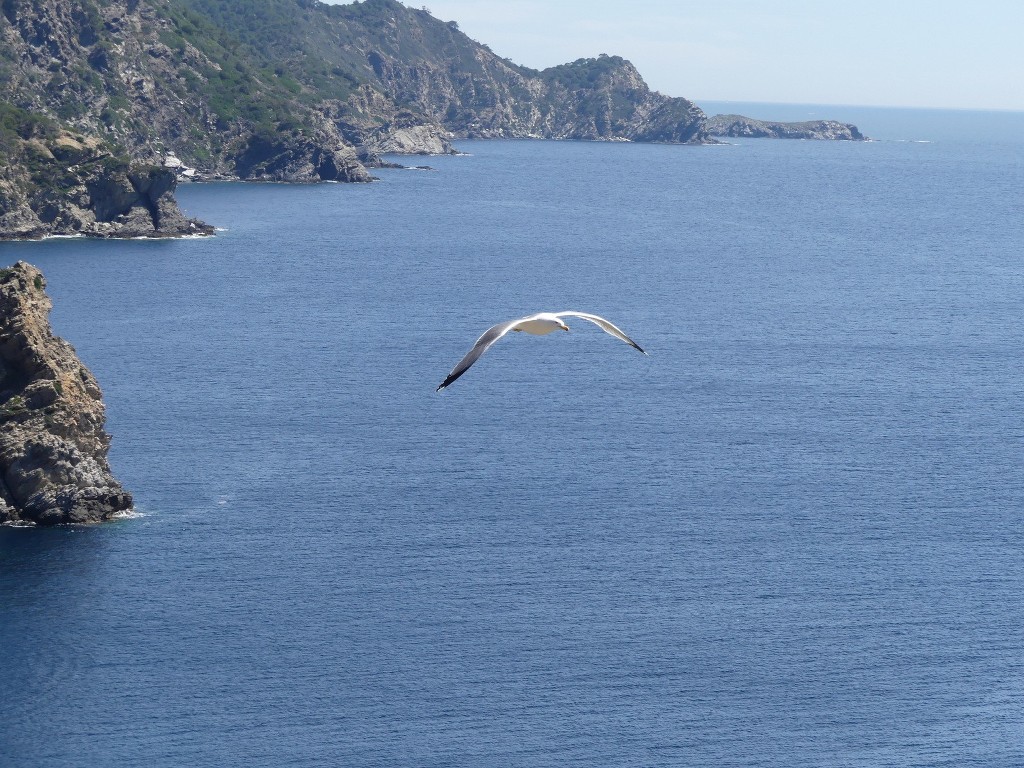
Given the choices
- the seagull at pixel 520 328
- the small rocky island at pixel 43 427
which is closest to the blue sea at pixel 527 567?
the small rocky island at pixel 43 427

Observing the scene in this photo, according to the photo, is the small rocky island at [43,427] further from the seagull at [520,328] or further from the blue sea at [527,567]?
the seagull at [520,328]

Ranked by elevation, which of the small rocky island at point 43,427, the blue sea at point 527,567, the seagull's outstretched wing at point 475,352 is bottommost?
the blue sea at point 527,567

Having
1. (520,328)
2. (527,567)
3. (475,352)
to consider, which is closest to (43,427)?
(527,567)

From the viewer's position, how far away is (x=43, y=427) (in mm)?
103812

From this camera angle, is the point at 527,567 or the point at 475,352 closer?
the point at 475,352

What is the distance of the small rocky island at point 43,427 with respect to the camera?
10356 centimetres

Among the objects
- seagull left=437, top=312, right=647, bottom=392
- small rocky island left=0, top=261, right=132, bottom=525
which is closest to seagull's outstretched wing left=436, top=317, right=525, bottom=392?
seagull left=437, top=312, right=647, bottom=392

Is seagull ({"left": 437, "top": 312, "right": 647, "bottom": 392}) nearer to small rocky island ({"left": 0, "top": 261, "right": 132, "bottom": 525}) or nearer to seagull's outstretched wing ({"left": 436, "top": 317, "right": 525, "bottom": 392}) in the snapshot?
seagull's outstretched wing ({"left": 436, "top": 317, "right": 525, "bottom": 392})

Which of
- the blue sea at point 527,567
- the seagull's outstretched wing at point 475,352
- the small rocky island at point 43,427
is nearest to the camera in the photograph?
the seagull's outstretched wing at point 475,352

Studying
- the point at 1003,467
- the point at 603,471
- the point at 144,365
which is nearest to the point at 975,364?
the point at 1003,467

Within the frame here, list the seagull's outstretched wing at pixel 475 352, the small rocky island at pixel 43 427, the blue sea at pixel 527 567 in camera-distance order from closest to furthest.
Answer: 1. the seagull's outstretched wing at pixel 475 352
2. the blue sea at pixel 527 567
3. the small rocky island at pixel 43 427

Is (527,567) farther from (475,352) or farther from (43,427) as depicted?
(475,352)

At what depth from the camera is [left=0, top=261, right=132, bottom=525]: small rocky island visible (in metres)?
104

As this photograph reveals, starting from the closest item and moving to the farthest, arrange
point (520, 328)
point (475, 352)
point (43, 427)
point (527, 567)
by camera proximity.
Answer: point (475, 352) < point (520, 328) < point (527, 567) < point (43, 427)
